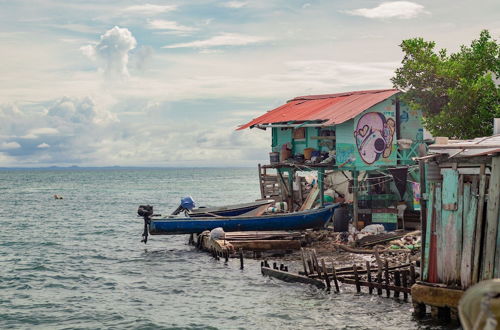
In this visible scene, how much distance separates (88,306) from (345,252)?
11.2m

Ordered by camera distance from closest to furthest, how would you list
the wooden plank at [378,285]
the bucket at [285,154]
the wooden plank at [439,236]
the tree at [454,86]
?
the wooden plank at [439,236]
the wooden plank at [378,285]
the tree at [454,86]
the bucket at [285,154]

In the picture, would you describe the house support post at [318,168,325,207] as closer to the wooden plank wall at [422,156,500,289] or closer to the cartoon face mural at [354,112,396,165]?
the cartoon face mural at [354,112,396,165]

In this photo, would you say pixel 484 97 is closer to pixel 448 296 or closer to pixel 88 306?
pixel 448 296

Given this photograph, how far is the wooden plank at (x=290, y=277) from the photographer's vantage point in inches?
838

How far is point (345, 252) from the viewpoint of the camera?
27.8 m

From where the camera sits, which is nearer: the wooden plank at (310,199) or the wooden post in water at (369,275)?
the wooden post in water at (369,275)

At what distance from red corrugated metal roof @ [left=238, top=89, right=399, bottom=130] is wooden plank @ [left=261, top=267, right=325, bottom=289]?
950cm

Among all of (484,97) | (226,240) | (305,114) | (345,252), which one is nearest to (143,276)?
(226,240)

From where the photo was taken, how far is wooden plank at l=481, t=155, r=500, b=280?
45.6 ft

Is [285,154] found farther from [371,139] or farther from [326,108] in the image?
[371,139]

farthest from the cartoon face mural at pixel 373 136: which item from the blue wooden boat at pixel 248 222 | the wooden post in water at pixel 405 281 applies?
the wooden post in water at pixel 405 281

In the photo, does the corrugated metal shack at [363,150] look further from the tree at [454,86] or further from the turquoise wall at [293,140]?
the tree at [454,86]

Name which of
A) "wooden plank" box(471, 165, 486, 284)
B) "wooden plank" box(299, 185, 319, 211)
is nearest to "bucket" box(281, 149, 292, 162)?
"wooden plank" box(299, 185, 319, 211)

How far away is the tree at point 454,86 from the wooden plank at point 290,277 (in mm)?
8813
